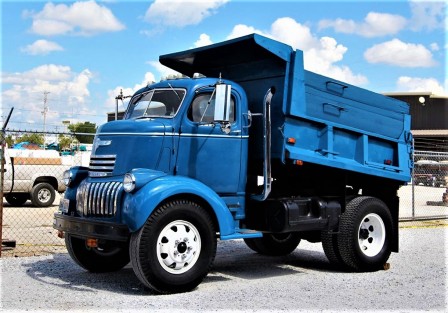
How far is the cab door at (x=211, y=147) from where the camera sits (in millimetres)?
7605

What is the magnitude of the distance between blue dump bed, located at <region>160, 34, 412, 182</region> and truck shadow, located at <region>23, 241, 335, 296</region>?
1.76 metres

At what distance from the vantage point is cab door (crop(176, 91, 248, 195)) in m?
7.61

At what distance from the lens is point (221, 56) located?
893cm

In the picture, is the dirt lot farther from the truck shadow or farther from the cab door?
the cab door

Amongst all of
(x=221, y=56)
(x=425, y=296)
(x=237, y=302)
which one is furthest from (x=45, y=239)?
(x=425, y=296)

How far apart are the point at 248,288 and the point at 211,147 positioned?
76.3 inches

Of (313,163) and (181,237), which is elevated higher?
(313,163)

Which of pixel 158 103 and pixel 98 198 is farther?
pixel 158 103

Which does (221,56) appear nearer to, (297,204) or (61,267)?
(297,204)

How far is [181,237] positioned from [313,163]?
2.55 m

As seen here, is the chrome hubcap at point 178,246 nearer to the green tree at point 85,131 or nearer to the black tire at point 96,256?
the black tire at point 96,256

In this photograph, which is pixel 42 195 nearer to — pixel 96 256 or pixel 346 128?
pixel 96 256

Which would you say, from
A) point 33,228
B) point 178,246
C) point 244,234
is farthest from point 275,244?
point 33,228

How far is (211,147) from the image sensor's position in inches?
306
